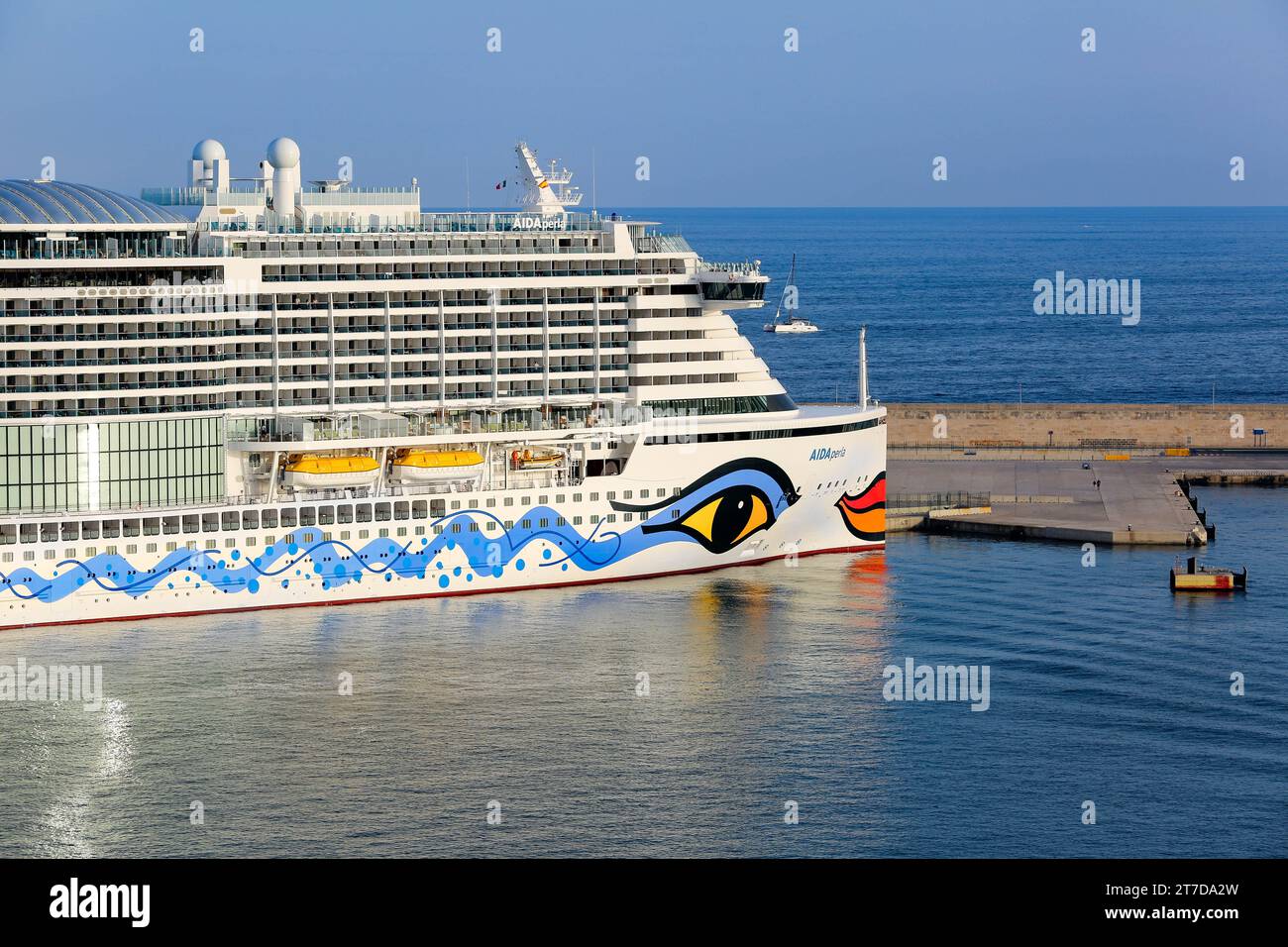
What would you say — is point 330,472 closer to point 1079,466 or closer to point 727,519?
point 727,519

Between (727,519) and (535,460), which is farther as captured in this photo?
(535,460)

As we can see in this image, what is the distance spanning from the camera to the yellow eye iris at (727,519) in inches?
2298

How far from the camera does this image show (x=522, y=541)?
2219 inches

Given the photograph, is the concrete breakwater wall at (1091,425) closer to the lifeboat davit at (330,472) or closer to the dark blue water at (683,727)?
the dark blue water at (683,727)

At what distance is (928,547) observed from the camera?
62.9 m

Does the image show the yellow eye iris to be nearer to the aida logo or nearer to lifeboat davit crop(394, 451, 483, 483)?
the aida logo

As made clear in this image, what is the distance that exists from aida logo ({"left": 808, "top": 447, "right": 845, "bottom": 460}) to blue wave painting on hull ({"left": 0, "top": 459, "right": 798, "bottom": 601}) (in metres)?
1.25

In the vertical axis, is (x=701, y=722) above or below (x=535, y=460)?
below

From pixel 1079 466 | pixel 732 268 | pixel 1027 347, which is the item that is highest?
pixel 1027 347

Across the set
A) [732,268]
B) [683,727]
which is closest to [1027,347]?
[732,268]

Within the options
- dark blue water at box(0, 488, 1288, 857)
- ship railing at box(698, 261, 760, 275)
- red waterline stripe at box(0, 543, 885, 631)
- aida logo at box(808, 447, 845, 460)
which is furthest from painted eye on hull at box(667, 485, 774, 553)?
ship railing at box(698, 261, 760, 275)

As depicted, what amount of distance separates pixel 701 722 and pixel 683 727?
0.59 metres

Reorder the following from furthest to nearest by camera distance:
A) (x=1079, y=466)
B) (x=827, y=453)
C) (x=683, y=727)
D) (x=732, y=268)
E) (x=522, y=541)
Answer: (x=1079, y=466)
(x=827, y=453)
(x=732, y=268)
(x=522, y=541)
(x=683, y=727)
